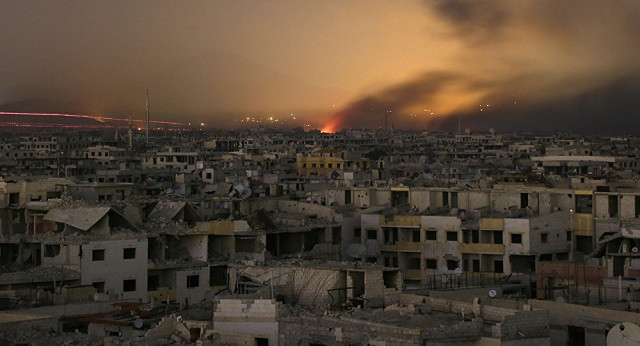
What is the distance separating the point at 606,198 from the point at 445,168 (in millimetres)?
38997

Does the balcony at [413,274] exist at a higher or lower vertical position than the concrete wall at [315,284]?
lower

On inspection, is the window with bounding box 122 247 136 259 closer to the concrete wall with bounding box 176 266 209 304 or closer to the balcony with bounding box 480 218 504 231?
the concrete wall with bounding box 176 266 209 304

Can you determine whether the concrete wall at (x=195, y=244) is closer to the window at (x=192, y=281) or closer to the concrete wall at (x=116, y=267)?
the window at (x=192, y=281)

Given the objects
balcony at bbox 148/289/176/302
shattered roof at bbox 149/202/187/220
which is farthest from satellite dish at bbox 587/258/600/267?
shattered roof at bbox 149/202/187/220

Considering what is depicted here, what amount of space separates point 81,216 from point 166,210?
14.8 feet

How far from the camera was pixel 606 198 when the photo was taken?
1569 inches

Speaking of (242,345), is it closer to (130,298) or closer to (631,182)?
(130,298)

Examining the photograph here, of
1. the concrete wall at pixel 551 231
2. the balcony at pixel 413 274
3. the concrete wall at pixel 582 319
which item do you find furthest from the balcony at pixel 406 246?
the concrete wall at pixel 582 319

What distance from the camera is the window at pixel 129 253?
112 ft

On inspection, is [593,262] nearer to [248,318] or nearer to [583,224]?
[583,224]

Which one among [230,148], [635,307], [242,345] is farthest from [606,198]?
[230,148]

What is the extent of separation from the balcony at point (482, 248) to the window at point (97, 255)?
11.2m

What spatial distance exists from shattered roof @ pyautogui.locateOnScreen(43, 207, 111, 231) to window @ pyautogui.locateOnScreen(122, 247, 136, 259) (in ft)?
3.37

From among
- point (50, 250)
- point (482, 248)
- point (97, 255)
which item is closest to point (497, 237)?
point (482, 248)
